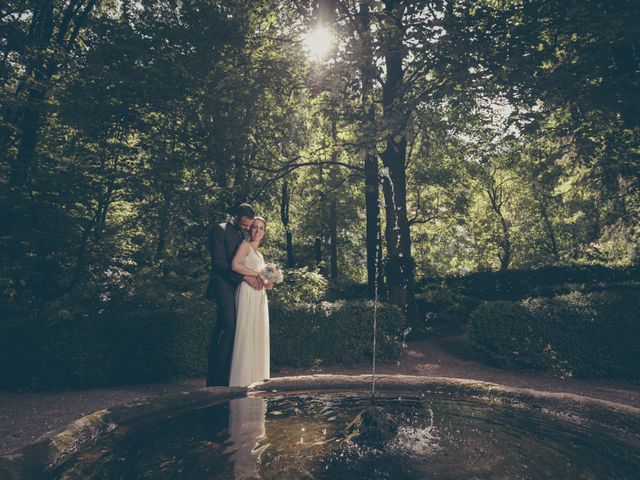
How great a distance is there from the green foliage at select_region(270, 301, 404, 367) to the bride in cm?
354

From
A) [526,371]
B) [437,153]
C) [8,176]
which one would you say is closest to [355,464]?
[526,371]

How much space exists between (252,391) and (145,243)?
9.44 metres

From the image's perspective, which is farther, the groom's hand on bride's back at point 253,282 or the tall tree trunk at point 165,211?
the tall tree trunk at point 165,211

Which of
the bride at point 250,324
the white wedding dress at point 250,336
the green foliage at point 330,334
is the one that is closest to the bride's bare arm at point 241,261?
the bride at point 250,324

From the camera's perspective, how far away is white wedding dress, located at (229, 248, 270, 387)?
579 centimetres

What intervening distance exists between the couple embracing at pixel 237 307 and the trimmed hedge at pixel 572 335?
579 centimetres

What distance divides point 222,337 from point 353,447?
111 inches

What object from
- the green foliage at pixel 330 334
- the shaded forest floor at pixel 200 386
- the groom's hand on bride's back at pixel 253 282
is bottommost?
the shaded forest floor at pixel 200 386

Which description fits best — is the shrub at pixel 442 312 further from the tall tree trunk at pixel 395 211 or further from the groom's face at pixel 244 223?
the groom's face at pixel 244 223

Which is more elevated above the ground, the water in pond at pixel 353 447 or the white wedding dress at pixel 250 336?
the white wedding dress at pixel 250 336

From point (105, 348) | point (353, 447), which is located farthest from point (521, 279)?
point (353, 447)

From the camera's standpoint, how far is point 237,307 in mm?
5906

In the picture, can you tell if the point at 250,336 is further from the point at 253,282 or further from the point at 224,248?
the point at 224,248

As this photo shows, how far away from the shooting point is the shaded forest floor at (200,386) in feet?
19.1
